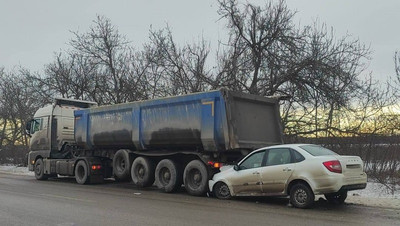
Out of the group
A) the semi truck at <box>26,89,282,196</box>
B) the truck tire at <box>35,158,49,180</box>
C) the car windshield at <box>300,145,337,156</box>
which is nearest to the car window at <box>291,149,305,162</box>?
the car windshield at <box>300,145,337,156</box>

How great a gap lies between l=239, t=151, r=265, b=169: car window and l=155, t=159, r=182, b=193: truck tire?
2915 mm

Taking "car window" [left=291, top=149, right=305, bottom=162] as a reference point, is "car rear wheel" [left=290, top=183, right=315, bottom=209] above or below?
below

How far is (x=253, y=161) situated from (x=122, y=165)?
6426mm

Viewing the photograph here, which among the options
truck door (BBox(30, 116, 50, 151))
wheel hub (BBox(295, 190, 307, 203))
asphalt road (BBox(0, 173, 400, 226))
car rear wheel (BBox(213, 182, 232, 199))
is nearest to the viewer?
asphalt road (BBox(0, 173, 400, 226))

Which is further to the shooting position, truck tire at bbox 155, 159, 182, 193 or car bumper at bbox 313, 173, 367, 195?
truck tire at bbox 155, 159, 182, 193

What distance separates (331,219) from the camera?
26.7 feet

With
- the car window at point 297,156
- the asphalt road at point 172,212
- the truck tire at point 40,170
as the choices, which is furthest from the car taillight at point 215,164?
the truck tire at point 40,170

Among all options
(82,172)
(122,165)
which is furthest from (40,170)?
(122,165)

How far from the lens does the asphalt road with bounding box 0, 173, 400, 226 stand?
7.83m

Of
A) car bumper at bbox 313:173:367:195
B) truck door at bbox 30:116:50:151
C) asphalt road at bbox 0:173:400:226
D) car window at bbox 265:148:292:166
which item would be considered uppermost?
truck door at bbox 30:116:50:151

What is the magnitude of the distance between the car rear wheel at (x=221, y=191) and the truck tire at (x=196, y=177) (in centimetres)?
49

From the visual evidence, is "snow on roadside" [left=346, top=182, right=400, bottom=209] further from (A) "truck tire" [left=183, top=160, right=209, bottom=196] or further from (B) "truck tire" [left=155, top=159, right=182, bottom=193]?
(B) "truck tire" [left=155, top=159, right=182, bottom=193]

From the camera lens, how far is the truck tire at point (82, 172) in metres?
16.5

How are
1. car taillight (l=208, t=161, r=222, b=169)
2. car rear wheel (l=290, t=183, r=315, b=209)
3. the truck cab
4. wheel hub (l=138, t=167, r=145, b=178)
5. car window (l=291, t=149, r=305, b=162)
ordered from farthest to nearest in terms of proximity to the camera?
the truck cab, wheel hub (l=138, t=167, r=145, b=178), car taillight (l=208, t=161, r=222, b=169), car window (l=291, t=149, r=305, b=162), car rear wheel (l=290, t=183, r=315, b=209)
